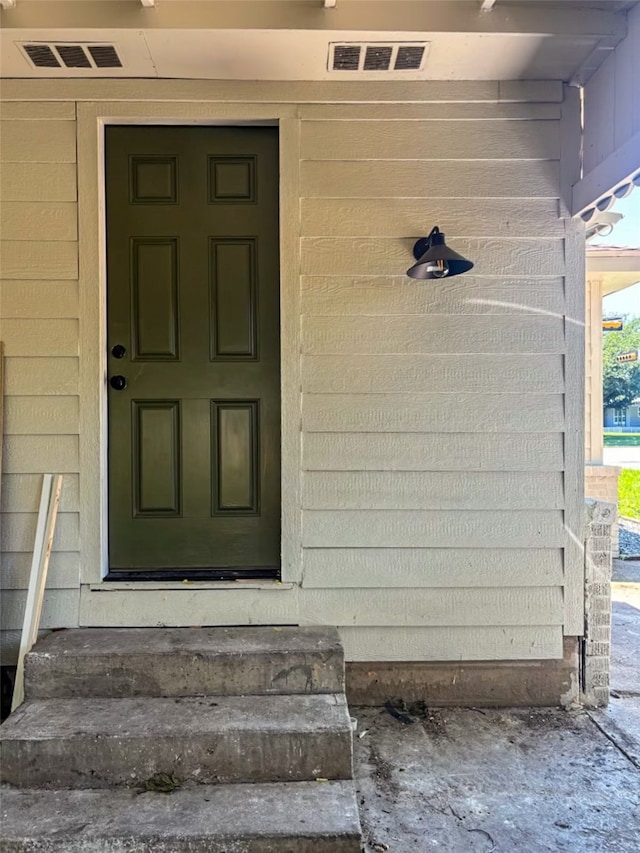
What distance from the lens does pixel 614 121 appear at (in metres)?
1.95

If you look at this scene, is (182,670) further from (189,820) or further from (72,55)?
(72,55)

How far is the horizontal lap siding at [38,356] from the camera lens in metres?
2.11

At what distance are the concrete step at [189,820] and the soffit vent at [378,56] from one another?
2520mm

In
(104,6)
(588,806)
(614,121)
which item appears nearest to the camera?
(588,806)

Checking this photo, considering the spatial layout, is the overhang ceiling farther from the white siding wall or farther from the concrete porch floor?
the concrete porch floor

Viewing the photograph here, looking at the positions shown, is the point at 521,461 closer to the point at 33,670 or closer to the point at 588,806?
the point at 588,806

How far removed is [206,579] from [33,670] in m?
0.67

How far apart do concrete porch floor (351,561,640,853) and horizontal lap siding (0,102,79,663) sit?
134cm

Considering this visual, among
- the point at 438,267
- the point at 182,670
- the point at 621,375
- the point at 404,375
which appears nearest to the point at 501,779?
the point at 182,670

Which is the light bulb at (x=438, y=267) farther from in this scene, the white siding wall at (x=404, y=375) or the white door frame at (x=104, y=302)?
the white door frame at (x=104, y=302)

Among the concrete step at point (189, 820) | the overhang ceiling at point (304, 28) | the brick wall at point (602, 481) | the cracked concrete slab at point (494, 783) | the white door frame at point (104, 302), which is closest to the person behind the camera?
the concrete step at point (189, 820)

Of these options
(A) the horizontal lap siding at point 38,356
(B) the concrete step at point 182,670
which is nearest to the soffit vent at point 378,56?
(A) the horizontal lap siding at point 38,356

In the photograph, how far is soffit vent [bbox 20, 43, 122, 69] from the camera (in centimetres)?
192

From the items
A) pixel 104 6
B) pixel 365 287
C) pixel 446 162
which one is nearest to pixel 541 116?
pixel 446 162
